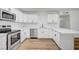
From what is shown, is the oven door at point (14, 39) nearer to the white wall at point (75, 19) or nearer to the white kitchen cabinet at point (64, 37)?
the white kitchen cabinet at point (64, 37)

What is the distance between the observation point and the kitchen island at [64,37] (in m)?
0.93

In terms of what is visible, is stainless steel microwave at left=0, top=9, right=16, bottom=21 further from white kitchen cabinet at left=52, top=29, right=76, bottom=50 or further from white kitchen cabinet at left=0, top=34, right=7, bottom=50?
white kitchen cabinet at left=52, top=29, right=76, bottom=50

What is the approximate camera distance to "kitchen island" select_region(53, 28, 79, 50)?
0.93 m

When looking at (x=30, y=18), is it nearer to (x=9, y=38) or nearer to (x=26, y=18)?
(x=26, y=18)

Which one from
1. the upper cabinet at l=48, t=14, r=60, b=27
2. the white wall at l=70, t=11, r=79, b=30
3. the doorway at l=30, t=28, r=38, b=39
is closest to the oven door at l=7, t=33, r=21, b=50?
the doorway at l=30, t=28, r=38, b=39

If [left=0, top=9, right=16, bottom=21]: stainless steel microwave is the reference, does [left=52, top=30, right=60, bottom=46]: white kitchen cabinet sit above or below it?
below

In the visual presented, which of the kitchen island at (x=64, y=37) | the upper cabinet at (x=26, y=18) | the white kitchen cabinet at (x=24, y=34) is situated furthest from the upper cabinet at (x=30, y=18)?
the kitchen island at (x=64, y=37)

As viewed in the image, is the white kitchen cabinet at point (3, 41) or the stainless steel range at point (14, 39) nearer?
the white kitchen cabinet at point (3, 41)

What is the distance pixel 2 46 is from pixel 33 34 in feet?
1.10

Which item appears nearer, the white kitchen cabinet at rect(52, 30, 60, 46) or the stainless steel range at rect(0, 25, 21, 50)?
the stainless steel range at rect(0, 25, 21, 50)

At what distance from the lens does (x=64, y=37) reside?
1.02 m

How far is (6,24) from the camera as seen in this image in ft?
3.24

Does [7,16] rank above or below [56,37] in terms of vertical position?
above

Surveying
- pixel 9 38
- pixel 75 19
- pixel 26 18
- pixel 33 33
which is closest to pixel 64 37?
pixel 75 19
